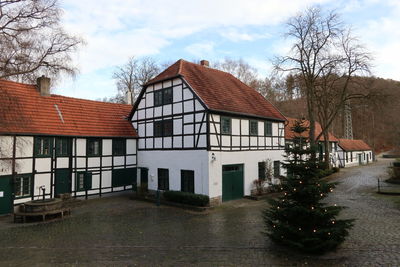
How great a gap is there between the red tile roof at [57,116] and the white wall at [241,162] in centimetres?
802

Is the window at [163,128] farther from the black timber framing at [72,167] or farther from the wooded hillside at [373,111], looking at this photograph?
the wooded hillside at [373,111]

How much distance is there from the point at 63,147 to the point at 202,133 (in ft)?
29.6

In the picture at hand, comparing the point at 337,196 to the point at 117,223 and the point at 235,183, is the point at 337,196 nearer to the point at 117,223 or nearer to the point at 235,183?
the point at 235,183

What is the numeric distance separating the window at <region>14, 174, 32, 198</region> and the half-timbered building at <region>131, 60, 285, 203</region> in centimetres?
739

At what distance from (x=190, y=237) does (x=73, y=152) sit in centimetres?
1122

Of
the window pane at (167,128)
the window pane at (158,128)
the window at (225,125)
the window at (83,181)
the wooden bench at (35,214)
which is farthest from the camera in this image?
the window pane at (158,128)

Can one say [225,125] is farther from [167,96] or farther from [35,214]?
→ [35,214]

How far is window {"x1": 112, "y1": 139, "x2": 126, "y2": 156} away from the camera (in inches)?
783

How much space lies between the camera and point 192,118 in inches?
664

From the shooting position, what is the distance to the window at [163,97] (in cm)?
1859

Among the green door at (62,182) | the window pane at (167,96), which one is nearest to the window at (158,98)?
the window pane at (167,96)

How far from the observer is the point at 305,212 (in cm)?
794

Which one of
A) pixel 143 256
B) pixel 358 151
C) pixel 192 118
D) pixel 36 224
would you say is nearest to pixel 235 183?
pixel 192 118

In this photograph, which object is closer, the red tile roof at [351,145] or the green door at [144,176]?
the green door at [144,176]
